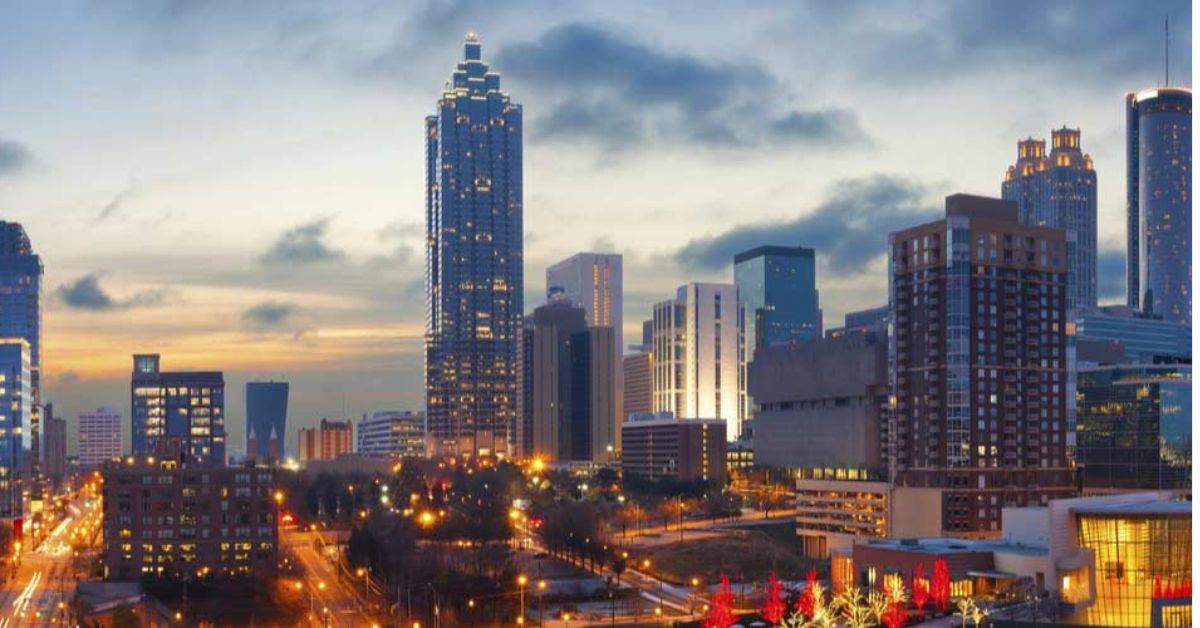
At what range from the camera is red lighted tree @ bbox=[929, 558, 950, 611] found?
67500mm

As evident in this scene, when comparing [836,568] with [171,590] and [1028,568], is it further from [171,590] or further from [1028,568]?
[171,590]

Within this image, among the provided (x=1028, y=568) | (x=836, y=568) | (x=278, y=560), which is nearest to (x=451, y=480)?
(x=278, y=560)

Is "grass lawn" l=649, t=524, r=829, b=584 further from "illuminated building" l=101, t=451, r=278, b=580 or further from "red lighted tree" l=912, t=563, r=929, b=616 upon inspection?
"red lighted tree" l=912, t=563, r=929, b=616

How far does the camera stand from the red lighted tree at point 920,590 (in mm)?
66125

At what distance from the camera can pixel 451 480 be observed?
7421 inches

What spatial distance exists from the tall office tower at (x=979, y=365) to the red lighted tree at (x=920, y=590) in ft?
117

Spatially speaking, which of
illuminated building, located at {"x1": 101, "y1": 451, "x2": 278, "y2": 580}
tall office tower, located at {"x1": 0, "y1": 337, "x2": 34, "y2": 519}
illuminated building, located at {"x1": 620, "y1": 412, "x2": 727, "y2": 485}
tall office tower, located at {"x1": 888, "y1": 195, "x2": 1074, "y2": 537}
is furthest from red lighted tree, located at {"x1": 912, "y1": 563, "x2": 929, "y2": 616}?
tall office tower, located at {"x1": 0, "y1": 337, "x2": 34, "y2": 519}

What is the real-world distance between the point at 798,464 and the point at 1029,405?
4217 cm

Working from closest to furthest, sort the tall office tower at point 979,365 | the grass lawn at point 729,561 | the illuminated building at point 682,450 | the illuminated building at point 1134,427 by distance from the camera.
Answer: the grass lawn at point 729,561 → the tall office tower at point 979,365 → the illuminated building at point 1134,427 → the illuminated building at point 682,450

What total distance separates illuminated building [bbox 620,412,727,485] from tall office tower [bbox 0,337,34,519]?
2955 inches

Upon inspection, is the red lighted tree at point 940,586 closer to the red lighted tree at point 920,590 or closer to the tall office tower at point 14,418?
the red lighted tree at point 920,590

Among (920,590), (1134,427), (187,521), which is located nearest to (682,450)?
(1134,427)

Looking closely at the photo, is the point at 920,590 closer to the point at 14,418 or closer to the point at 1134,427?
the point at 1134,427

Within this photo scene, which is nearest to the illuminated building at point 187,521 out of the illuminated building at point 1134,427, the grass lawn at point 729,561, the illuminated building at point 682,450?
the grass lawn at point 729,561
